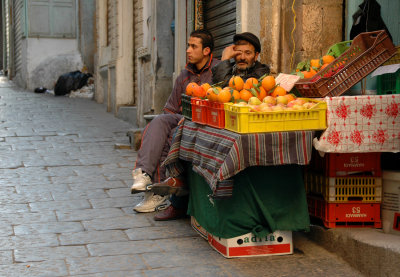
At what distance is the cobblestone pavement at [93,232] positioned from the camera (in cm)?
385

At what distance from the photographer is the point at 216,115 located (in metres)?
4.17

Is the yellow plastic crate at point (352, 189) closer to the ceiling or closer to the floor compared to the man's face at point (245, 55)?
closer to the floor

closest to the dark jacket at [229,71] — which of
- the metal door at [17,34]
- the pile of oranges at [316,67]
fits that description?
the pile of oranges at [316,67]

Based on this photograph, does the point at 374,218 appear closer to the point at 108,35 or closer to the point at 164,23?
the point at 164,23

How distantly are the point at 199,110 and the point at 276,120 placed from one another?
87 centimetres

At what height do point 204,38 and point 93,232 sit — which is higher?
point 204,38

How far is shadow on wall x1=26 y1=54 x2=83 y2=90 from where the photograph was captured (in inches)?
786

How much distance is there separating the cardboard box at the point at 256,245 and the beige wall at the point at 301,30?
2.63 metres

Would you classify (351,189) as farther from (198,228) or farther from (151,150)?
(151,150)

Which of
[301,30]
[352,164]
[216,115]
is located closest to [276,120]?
[216,115]

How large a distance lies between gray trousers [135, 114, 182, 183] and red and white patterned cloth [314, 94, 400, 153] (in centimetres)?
182

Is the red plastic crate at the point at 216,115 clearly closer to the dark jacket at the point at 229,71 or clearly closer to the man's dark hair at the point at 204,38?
the dark jacket at the point at 229,71

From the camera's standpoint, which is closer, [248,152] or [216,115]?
Result: [248,152]

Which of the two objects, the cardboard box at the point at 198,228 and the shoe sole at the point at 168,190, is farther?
the shoe sole at the point at 168,190
